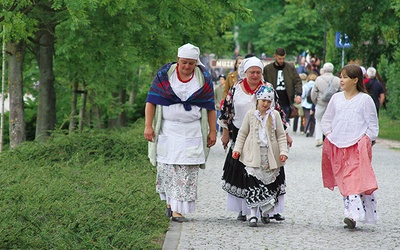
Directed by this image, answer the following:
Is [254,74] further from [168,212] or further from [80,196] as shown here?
[80,196]

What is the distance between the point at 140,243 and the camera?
26.4 ft

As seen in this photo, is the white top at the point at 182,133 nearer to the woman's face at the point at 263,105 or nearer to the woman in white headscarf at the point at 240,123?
the woman in white headscarf at the point at 240,123

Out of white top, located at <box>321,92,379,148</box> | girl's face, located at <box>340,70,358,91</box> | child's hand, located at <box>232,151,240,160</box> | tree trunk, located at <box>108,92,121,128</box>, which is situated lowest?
tree trunk, located at <box>108,92,121,128</box>

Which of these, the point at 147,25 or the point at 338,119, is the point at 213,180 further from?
the point at 338,119

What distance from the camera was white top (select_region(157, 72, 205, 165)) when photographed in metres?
9.90

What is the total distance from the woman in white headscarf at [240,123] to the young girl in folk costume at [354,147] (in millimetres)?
539

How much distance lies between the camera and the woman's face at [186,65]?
32.4ft

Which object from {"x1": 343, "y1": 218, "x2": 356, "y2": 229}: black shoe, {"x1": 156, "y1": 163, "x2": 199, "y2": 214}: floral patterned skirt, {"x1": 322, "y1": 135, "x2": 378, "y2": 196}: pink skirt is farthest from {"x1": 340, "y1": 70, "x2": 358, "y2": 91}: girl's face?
{"x1": 156, "y1": 163, "x2": 199, "y2": 214}: floral patterned skirt

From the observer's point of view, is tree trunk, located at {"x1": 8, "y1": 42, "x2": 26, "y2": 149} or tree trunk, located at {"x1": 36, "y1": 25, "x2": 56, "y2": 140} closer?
tree trunk, located at {"x1": 8, "y1": 42, "x2": 26, "y2": 149}

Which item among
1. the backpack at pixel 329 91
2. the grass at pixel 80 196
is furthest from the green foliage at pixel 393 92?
the grass at pixel 80 196

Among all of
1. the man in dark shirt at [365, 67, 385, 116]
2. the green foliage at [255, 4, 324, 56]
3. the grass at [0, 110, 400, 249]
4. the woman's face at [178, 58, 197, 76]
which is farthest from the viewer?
the green foliage at [255, 4, 324, 56]

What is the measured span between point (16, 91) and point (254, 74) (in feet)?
27.8

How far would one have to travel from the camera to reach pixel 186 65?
988 centimetres

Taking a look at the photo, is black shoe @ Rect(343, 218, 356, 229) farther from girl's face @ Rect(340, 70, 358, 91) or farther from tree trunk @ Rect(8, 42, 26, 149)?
tree trunk @ Rect(8, 42, 26, 149)
